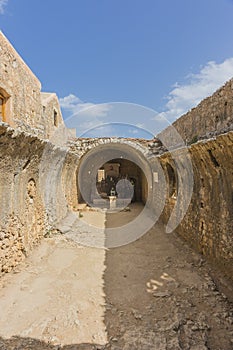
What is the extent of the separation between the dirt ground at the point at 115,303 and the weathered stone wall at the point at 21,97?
5627mm

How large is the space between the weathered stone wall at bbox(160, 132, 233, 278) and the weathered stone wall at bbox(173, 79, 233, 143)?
1.58m

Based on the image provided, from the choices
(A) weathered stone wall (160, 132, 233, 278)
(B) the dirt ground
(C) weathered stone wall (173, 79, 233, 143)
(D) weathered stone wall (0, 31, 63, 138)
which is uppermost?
(D) weathered stone wall (0, 31, 63, 138)

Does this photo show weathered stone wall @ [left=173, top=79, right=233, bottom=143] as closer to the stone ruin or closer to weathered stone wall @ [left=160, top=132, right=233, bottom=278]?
the stone ruin

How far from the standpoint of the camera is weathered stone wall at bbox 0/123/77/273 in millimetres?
4520

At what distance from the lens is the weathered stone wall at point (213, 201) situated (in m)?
4.16

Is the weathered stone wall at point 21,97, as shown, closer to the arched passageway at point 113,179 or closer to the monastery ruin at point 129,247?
the monastery ruin at point 129,247

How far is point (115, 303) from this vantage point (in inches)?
160

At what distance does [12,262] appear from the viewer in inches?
193

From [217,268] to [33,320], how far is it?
337 cm

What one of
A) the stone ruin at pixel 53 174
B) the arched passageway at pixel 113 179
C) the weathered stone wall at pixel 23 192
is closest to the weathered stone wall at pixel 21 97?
the stone ruin at pixel 53 174

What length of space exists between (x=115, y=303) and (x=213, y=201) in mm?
2711

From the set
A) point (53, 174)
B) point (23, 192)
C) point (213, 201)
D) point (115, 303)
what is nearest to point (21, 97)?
point (53, 174)

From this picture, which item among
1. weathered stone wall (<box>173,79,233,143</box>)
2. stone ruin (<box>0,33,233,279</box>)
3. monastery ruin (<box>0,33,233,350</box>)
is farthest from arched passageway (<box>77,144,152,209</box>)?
weathered stone wall (<box>173,79,233,143</box>)

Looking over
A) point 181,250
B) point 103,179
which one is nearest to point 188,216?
point 181,250
